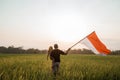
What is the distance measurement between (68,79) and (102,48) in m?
1.96

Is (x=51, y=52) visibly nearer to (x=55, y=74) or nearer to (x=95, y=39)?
(x=55, y=74)

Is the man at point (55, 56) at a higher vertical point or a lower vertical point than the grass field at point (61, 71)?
higher

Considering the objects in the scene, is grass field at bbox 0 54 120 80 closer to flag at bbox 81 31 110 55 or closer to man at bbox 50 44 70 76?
man at bbox 50 44 70 76

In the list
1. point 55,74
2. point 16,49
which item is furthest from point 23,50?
point 55,74

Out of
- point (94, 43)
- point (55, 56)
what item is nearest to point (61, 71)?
point (55, 56)

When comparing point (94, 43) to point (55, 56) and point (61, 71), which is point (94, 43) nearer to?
point (55, 56)

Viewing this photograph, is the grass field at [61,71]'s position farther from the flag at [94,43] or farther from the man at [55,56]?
the flag at [94,43]

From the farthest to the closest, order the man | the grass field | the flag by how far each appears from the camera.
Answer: the man
the flag
the grass field

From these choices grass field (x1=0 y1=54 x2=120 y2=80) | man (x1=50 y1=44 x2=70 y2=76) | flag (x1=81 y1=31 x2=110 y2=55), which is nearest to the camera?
grass field (x1=0 y1=54 x2=120 y2=80)

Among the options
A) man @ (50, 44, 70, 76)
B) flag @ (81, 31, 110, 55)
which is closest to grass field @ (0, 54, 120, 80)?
man @ (50, 44, 70, 76)

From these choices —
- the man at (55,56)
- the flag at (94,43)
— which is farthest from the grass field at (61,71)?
the flag at (94,43)

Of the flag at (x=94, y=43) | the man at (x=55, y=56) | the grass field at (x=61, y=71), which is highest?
the flag at (x=94, y=43)

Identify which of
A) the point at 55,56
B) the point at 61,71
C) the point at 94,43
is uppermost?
the point at 94,43

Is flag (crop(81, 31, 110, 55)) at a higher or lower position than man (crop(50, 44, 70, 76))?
higher
